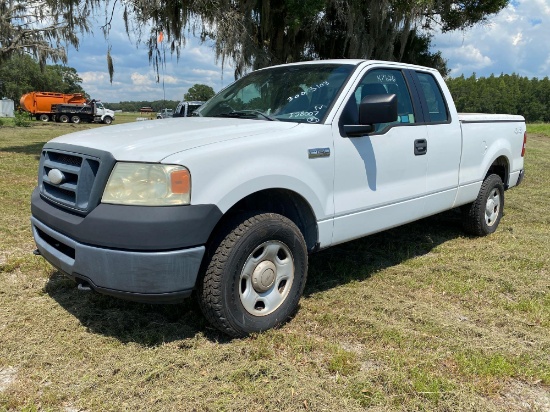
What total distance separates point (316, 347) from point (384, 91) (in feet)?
7.61

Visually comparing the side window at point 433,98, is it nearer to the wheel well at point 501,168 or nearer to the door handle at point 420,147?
the door handle at point 420,147

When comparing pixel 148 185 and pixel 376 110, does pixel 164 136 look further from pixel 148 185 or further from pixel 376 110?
pixel 376 110

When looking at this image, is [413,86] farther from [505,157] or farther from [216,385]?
[216,385]

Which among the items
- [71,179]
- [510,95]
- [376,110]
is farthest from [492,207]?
[510,95]

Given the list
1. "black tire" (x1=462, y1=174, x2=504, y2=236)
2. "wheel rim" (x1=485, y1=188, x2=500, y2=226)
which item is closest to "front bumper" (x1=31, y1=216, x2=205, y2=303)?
"black tire" (x1=462, y1=174, x2=504, y2=236)

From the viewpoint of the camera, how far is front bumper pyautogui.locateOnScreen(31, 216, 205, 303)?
2662 mm

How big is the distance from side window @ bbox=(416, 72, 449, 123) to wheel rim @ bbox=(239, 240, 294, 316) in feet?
7.35

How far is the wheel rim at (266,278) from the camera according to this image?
10.1 feet

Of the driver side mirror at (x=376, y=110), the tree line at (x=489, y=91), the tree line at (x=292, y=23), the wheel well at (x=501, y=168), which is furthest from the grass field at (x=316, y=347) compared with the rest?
the tree line at (x=489, y=91)

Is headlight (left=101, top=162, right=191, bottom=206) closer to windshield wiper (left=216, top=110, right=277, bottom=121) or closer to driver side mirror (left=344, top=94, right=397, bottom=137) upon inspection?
windshield wiper (left=216, top=110, right=277, bottom=121)

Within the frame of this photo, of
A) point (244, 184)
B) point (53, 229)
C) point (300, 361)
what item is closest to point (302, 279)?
point (300, 361)

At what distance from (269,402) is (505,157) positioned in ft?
15.3

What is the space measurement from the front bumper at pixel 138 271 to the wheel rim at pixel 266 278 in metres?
0.39

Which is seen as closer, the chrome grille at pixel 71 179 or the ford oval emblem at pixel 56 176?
the chrome grille at pixel 71 179
